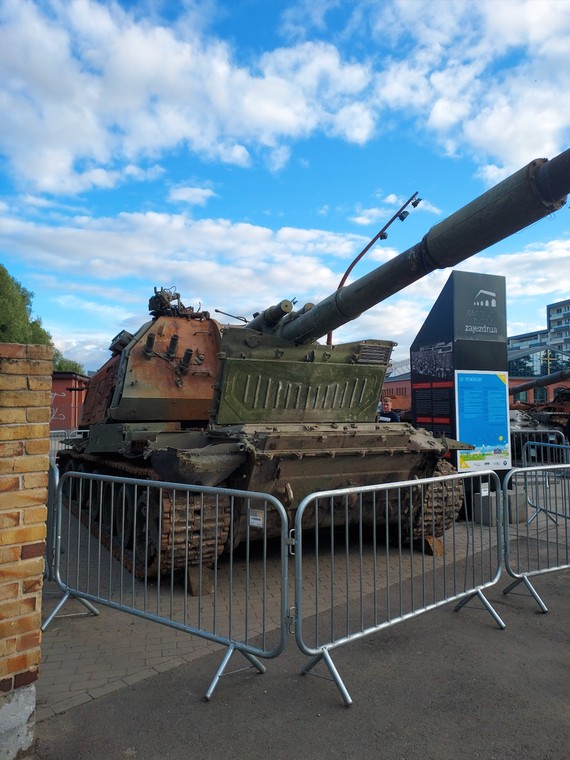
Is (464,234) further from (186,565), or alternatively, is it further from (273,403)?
(186,565)

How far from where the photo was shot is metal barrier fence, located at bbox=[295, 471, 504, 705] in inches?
163

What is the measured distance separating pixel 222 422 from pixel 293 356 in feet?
3.63

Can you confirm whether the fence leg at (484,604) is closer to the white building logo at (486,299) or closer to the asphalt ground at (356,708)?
the asphalt ground at (356,708)

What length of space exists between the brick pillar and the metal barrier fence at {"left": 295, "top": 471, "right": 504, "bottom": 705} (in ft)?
4.68

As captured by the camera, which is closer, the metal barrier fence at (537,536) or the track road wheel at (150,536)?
the metal barrier fence at (537,536)

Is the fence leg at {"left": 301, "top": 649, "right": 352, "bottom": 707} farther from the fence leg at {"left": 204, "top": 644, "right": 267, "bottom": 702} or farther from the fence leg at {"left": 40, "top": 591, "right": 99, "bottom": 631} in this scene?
the fence leg at {"left": 40, "top": 591, "right": 99, "bottom": 631}

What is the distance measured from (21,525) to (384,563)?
463 centimetres

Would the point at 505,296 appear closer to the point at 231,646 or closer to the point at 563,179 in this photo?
the point at 563,179

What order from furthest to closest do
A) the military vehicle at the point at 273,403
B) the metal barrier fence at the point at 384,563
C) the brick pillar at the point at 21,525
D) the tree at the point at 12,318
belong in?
the tree at the point at 12,318 → the military vehicle at the point at 273,403 → the metal barrier fence at the point at 384,563 → the brick pillar at the point at 21,525

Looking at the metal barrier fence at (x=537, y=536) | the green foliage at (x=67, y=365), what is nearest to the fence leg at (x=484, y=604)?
the metal barrier fence at (x=537, y=536)

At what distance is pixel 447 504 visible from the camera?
263 inches

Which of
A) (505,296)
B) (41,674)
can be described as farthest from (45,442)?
(505,296)

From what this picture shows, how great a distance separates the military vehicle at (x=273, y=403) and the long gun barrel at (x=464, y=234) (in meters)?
0.01

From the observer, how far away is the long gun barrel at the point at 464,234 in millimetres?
3922
